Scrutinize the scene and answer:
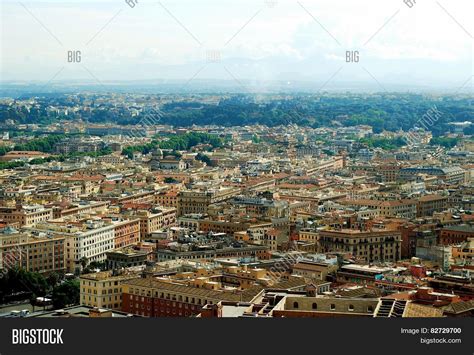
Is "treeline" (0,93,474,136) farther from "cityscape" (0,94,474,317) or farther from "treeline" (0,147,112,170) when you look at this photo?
"treeline" (0,147,112,170)

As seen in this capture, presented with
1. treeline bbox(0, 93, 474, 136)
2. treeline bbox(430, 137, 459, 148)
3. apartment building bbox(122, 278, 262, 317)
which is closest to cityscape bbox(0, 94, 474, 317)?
apartment building bbox(122, 278, 262, 317)

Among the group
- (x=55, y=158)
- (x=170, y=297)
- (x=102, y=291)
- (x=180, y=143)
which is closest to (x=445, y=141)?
(x=180, y=143)

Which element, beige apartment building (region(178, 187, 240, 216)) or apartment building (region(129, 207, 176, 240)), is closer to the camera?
apartment building (region(129, 207, 176, 240))

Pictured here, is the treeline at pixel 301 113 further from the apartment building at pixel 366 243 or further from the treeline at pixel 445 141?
the apartment building at pixel 366 243

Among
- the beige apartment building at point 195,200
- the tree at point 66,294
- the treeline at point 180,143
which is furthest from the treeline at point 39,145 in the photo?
the tree at point 66,294

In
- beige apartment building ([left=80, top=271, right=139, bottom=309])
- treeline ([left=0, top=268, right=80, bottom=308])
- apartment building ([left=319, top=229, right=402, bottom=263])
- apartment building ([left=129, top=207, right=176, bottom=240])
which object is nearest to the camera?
beige apartment building ([left=80, top=271, right=139, bottom=309])

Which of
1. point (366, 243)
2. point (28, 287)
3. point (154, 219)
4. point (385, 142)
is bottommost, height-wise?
point (28, 287)

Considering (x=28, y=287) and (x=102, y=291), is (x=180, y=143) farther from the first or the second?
(x=102, y=291)

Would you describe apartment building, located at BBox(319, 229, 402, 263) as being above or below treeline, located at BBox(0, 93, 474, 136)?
below
